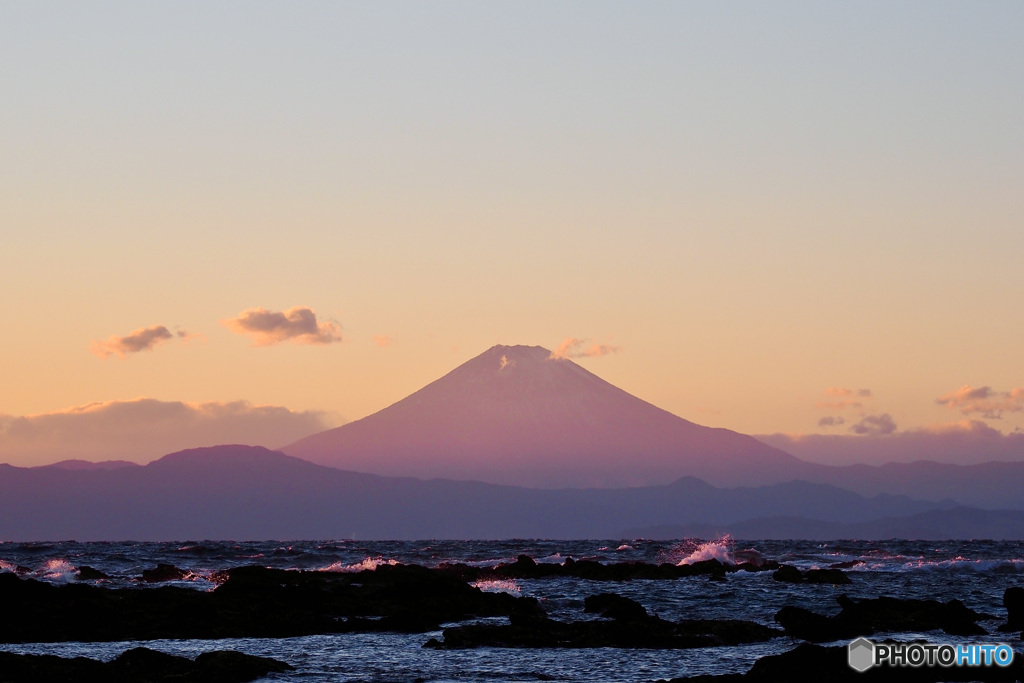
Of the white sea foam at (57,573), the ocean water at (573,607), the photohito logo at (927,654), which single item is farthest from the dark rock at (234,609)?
the white sea foam at (57,573)

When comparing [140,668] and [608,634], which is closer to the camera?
[140,668]

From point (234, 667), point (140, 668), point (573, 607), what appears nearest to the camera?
point (140, 668)

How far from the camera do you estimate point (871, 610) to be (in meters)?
26.7

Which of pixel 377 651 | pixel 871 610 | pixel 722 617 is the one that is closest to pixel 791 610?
pixel 871 610

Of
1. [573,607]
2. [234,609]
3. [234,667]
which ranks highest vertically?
[234,609]

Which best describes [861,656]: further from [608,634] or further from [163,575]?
[163,575]

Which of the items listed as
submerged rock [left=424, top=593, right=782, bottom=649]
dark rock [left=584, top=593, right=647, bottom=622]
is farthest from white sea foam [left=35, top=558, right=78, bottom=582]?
submerged rock [left=424, top=593, right=782, bottom=649]

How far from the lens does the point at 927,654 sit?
21.4m

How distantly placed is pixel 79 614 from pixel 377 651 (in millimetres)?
8123

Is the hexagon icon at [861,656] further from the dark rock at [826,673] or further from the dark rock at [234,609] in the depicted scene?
the dark rock at [234,609]

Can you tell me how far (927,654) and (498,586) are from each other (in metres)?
22.3

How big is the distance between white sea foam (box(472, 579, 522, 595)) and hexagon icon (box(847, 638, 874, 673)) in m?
19.0

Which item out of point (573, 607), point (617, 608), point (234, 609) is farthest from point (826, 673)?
point (573, 607)

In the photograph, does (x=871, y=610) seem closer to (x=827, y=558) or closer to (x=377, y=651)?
(x=377, y=651)
